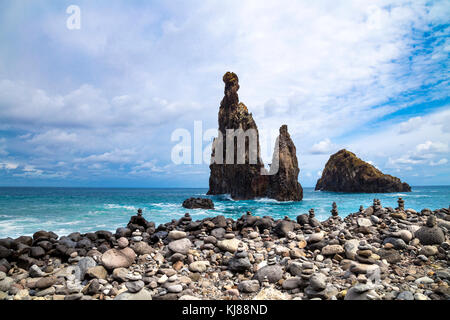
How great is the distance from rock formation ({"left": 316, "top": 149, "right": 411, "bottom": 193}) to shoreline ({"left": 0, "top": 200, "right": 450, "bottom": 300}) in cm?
9245

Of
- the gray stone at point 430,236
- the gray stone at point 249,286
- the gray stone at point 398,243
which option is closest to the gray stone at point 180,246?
the gray stone at point 249,286

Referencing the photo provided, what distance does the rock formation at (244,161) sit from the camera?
53000 mm

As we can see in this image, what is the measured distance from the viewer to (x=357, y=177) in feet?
292

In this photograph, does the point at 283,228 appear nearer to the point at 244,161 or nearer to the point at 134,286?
the point at 134,286

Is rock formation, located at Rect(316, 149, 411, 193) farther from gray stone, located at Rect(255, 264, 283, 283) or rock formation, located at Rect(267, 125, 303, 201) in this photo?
gray stone, located at Rect(255, 264, 283, 283)

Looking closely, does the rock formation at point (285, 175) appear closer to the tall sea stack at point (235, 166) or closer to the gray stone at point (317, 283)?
the tall sea stack at point (235, 166)

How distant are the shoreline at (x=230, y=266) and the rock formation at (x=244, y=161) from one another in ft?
151

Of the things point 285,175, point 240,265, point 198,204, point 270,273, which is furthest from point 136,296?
point 285,175

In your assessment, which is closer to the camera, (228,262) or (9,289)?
(9,289)

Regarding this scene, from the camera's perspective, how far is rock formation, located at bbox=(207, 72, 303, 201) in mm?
53000
